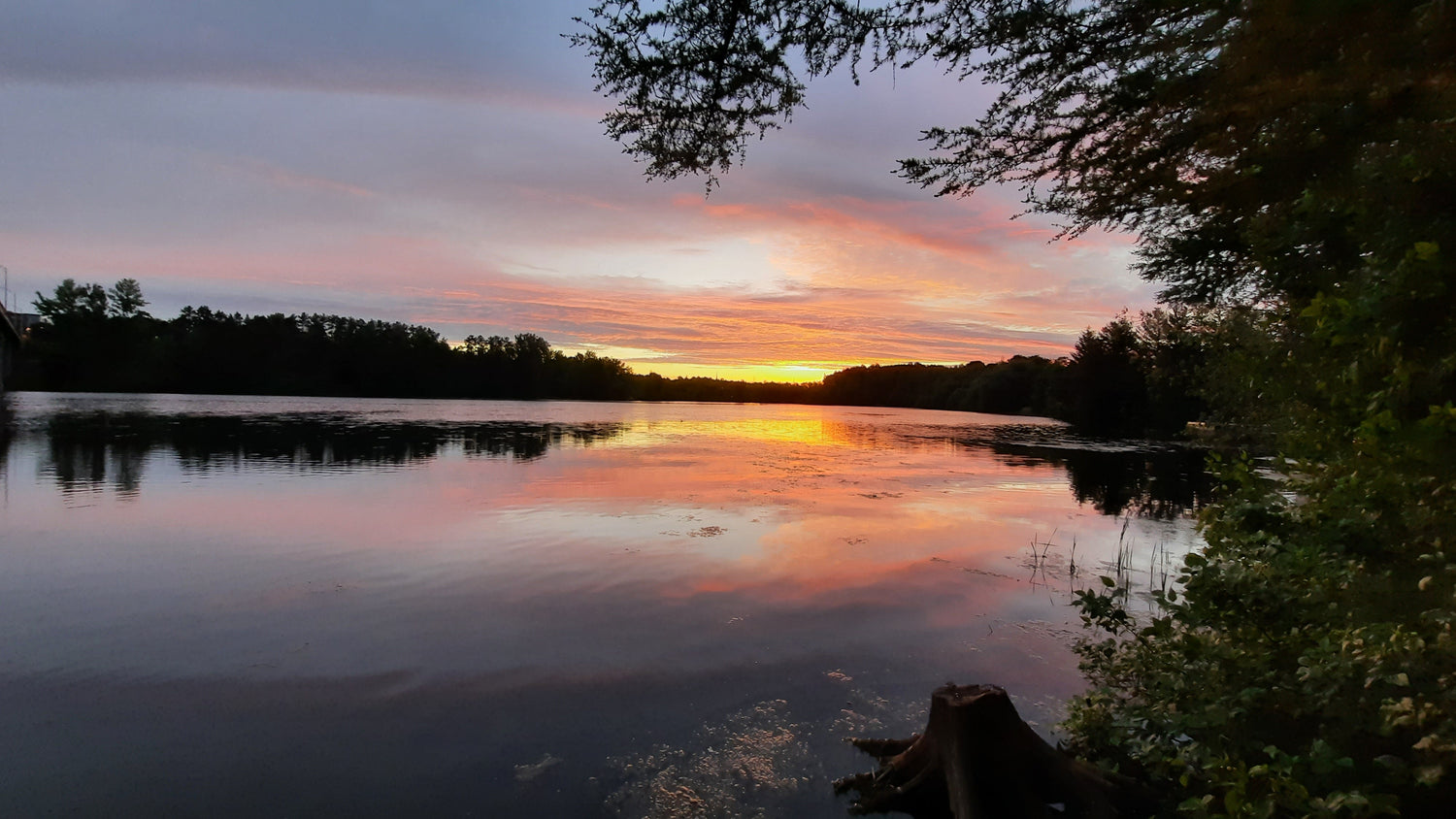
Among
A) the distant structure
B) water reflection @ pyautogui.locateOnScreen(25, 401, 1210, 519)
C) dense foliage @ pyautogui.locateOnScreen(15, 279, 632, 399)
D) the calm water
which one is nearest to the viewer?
the calm water

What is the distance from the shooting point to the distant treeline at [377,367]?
64.5m

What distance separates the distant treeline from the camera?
6450 centimetres

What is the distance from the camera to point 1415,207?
2.80 metres

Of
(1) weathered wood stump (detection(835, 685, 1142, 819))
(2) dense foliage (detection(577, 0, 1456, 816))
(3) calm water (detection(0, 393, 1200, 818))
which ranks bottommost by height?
(3) calm water (detection(0, 393, 1200, 818))

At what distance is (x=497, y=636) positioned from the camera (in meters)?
8.19

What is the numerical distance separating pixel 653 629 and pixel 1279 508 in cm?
634

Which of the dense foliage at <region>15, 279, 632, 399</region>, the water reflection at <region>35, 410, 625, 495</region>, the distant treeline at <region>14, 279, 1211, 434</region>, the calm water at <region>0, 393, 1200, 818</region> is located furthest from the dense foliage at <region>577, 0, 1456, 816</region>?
the dense foliage at <region>15, 279, 632, 399</region>

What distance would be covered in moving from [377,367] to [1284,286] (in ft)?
409

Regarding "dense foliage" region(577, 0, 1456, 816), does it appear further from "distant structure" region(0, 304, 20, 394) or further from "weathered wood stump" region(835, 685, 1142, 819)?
"distant structure" region(0, 304, 20, 394)

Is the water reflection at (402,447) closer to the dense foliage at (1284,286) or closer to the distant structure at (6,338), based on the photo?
the distant structure at (6,338)

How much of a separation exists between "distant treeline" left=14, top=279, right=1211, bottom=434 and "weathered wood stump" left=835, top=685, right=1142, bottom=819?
56.9 meters

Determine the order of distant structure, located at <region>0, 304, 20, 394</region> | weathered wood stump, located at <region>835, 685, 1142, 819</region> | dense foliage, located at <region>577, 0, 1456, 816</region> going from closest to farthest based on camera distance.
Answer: dense foliage, located at <region>577, 0, 1456, 816</region> → weathered wood stump, located at <region>835, 685, 1142, 819</region> → distant structure, located at <region>0, 304, 20, 394</region>

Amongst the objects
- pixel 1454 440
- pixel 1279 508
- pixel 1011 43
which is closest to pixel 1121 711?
pixel 1279 508

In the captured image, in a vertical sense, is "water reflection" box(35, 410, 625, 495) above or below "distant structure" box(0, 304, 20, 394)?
below
